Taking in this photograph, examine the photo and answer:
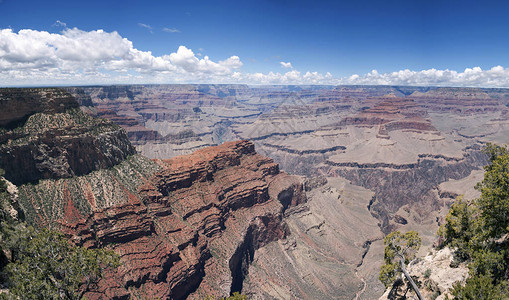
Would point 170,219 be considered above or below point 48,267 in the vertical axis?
below

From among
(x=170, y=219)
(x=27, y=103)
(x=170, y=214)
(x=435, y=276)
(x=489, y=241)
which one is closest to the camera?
(x=489, y=241)

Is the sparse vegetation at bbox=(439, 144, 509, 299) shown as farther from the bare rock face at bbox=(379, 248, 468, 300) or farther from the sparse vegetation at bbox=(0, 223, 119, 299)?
the sparse vegetation at bbox=(0, 223, 119, 299)

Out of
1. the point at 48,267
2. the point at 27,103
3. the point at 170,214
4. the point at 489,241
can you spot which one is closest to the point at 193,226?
the point at 170,214

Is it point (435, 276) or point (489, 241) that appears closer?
point (489, 241)

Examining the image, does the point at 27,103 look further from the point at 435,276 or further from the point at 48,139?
the point at 435,276

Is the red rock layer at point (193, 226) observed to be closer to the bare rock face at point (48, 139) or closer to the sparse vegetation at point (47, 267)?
the bare rock face at point (48, 139)

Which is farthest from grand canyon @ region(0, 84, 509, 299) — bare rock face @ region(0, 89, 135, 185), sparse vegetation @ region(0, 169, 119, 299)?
sparse vegetation @ region(0, 169, 119, 299)
